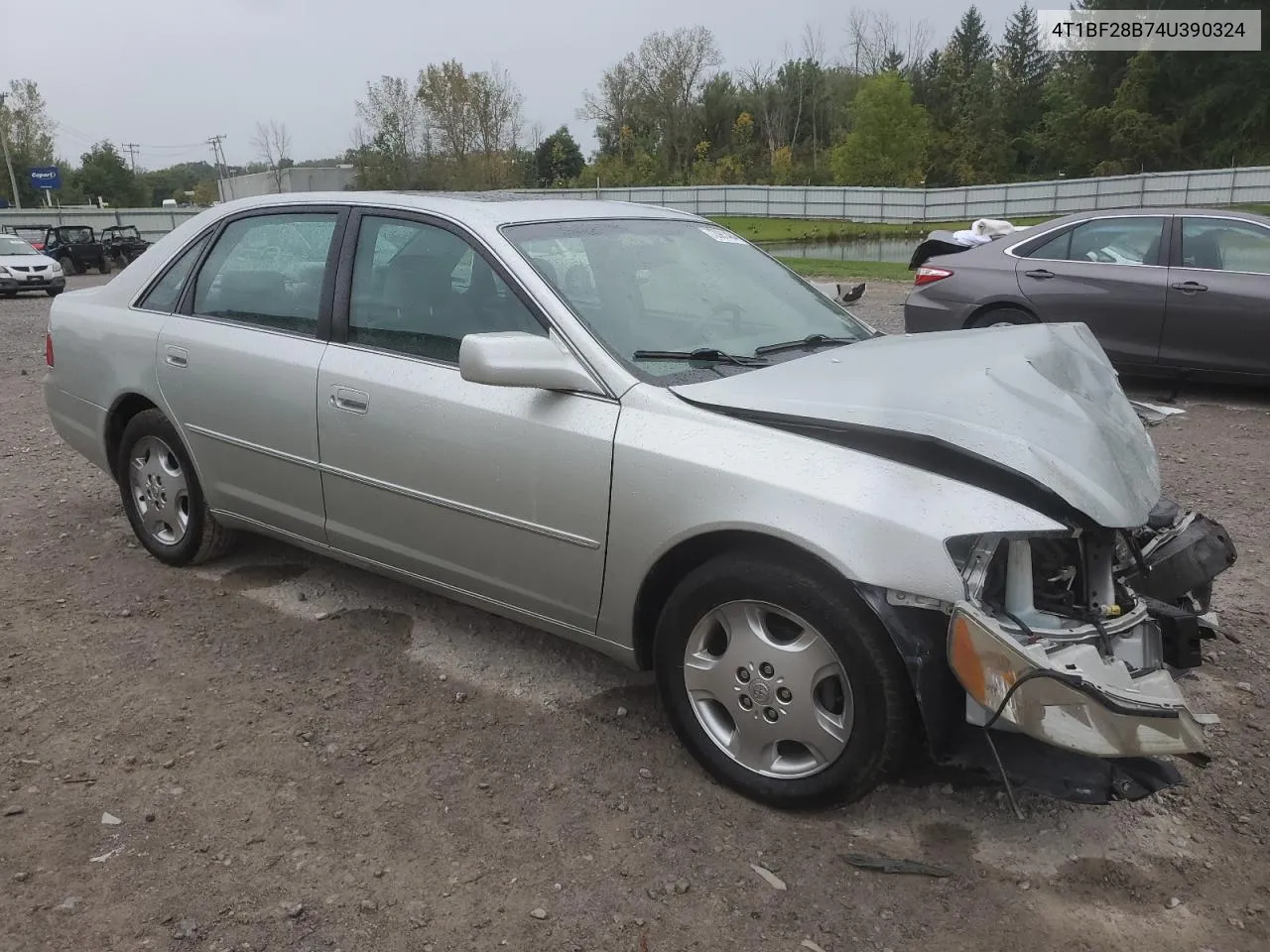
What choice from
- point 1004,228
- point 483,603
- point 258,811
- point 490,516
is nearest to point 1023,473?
point 490,516

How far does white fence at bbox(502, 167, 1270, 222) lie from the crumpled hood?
32861mm

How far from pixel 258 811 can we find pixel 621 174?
60896mm

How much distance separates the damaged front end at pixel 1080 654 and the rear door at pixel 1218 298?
5216 mm

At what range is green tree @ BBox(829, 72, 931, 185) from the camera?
53.1 meters

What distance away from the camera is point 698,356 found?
10.3 feet

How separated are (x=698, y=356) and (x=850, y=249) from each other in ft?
93.8

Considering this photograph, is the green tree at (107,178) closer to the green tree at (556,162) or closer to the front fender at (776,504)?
the green tree at (556,162)

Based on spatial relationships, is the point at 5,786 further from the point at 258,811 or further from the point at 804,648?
the point at 804,648

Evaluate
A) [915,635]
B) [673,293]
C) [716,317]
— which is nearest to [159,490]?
[673,293]

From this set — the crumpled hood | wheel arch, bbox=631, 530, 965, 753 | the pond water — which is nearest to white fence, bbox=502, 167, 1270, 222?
the pond water

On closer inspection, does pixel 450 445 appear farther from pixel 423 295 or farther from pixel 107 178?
pixel 107 178

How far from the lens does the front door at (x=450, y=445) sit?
3.01 metres

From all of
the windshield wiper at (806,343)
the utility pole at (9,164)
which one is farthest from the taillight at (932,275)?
the utility pole at (9,164)

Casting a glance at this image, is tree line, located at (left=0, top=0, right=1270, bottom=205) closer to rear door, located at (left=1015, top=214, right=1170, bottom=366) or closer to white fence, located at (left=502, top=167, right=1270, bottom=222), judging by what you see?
white fence, located at (left=502, top=167, right=1270, bottom=222)
